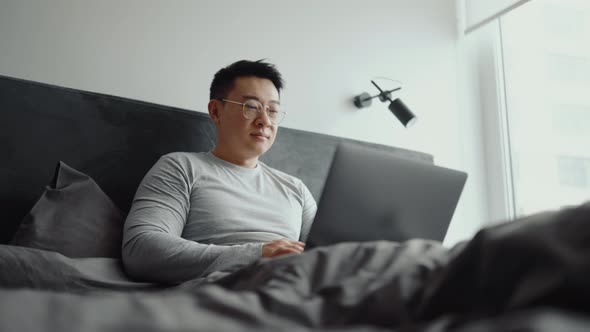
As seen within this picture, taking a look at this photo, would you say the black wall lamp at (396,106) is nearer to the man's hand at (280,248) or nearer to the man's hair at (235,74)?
the man's hair at (235,74)

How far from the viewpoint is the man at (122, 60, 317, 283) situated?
144 centimetres

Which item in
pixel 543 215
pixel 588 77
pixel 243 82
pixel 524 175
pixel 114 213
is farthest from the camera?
pixel 524 175

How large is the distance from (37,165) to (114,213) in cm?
31

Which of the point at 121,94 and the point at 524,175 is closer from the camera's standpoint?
the point at 121,94

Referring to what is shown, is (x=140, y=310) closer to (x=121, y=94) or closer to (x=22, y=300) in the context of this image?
(x=22, y=300)

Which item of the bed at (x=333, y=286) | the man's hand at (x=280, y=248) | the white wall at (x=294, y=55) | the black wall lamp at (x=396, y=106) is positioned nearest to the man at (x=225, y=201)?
the man's hand at (x=280, y=248)

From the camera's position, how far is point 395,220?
1296mm

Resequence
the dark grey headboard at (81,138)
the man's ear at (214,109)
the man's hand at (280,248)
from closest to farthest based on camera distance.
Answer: the man's hand at (280,248) < the dark grey headboard at (81,138) < the man's ear at (214,109)

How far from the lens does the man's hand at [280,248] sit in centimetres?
134

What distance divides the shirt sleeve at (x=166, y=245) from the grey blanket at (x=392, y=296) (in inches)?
24.9

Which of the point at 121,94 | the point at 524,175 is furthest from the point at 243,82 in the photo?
the point at 524,175

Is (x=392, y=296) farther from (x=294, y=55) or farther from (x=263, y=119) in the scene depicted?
(x=294, y=55)

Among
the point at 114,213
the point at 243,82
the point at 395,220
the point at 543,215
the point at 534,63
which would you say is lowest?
the point at 114,213

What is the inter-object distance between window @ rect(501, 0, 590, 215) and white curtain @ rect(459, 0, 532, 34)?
0.10 m
